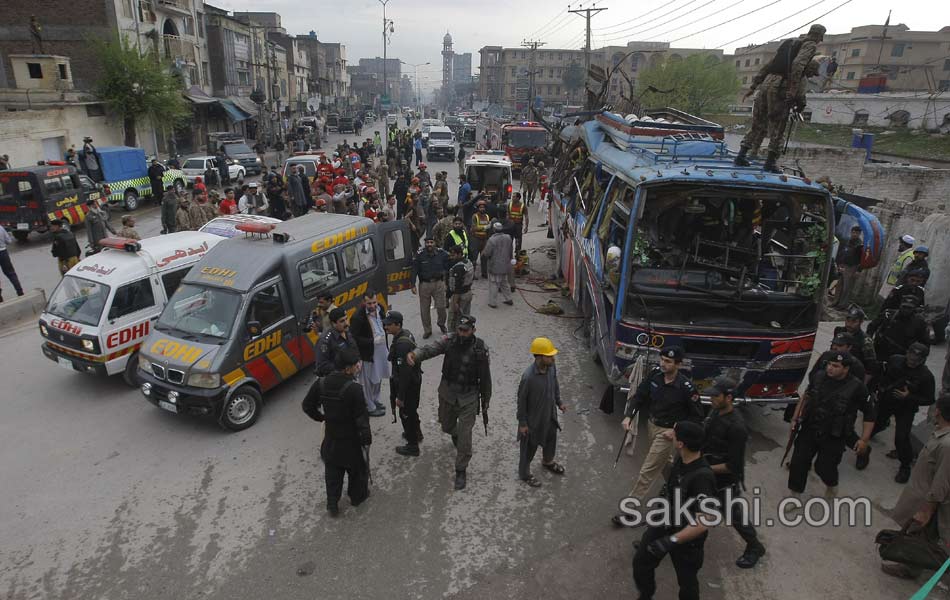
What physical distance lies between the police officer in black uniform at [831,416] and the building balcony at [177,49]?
1520 inches

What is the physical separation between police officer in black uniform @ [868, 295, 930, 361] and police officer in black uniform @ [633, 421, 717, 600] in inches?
167

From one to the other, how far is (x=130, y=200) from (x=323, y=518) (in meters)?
18.9

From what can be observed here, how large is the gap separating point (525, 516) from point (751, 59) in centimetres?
8726

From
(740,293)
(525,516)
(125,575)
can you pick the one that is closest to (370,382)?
(525,516)

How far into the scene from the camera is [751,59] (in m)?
77.2

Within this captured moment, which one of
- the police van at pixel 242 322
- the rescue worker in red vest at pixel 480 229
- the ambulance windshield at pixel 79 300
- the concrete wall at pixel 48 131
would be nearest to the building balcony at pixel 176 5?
the concrete wall at pixel 48 131

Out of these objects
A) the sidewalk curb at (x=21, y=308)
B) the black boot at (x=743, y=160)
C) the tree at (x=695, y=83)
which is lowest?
the sidewalk curb at (x=21, y=308)

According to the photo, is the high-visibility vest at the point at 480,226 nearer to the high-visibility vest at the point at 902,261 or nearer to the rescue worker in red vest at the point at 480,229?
the rescue worker in red vest at the point at 480,229

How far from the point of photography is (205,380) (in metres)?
6.57

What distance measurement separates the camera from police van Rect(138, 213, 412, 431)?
262 inches

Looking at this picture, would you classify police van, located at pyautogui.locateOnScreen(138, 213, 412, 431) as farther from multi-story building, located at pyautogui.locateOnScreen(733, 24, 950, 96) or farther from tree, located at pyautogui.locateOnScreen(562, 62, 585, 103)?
tree, located at pyautogui.locateOnScreen(562, 62, 585, 103)

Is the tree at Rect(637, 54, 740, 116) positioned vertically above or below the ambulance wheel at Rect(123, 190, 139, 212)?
above

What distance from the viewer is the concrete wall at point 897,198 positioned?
995 cm

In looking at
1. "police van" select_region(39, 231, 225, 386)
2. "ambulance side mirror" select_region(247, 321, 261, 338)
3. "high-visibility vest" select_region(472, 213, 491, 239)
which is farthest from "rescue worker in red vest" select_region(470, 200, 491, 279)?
"ambulance side mirror" select_region(247, 321, 261, 338)
